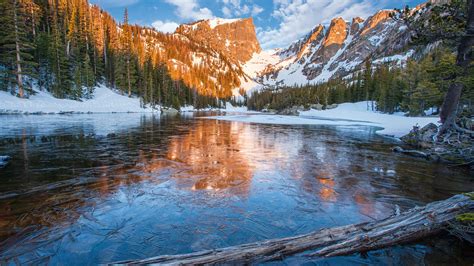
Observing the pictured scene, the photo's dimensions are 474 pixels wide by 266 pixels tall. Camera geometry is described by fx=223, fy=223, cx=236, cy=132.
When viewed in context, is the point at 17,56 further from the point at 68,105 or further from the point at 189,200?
the point at 189,200

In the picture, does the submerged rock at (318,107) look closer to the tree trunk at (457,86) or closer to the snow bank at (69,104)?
the snow bank at (69,104)

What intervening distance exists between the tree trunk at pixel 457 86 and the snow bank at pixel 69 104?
159ft

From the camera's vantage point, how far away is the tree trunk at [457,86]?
11.0m

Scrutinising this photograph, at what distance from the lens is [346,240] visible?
3.64 m

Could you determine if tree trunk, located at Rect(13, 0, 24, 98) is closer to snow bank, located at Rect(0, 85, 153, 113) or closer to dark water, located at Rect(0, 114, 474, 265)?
snow bank, located at Rect(0, 85, 153, 113)

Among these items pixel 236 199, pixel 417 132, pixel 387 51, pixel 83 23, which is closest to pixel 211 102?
pixel 83 23

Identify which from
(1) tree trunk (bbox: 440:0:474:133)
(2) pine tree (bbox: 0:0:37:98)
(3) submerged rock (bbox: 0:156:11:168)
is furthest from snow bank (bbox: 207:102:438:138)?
(2) pine tree (bbox: 0:0:37:98)

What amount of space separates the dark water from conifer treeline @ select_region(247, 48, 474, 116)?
483 cm

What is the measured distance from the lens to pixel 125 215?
5.12 metres

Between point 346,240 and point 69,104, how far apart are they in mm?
50316

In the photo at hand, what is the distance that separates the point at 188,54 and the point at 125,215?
7189 inches

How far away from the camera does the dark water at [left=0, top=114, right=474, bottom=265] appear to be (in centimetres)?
387

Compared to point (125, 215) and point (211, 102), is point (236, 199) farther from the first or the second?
point (211, 102)

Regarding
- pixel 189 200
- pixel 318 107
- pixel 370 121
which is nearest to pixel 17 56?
pixel 189 200
